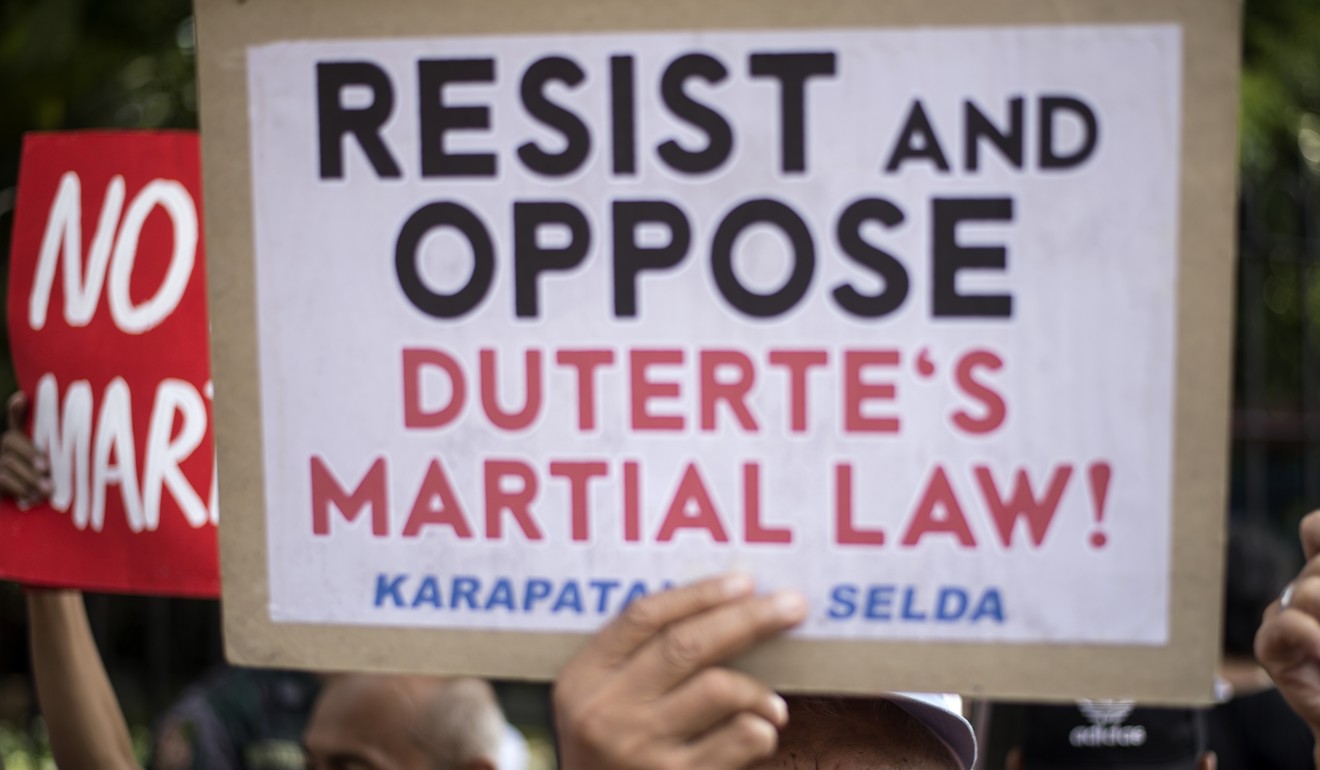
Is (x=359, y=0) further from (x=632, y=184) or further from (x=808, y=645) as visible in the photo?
(x=808, y=645)

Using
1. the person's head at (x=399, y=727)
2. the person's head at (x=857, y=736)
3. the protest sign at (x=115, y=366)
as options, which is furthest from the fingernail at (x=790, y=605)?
the person's head at (x=399, y=727)

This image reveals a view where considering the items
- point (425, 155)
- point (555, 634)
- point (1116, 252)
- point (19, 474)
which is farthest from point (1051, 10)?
point (19, 474)

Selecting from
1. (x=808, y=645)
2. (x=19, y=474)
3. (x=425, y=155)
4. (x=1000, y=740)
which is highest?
(x=425, y=155)

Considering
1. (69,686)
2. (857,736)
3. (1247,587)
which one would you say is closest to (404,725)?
(69,686)

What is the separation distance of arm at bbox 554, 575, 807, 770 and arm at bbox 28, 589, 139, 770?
1198 millimetres

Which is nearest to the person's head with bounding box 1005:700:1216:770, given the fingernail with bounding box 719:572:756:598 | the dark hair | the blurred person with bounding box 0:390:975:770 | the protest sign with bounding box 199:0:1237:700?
the dark hair

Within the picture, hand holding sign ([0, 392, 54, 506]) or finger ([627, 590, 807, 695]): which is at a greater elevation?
hand holding sign ([0, 392, 54, 506])

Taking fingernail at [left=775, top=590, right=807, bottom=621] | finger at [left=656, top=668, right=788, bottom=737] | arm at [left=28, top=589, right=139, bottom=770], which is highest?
fingernail at [left=775, top=590, right=807, bottom=621]

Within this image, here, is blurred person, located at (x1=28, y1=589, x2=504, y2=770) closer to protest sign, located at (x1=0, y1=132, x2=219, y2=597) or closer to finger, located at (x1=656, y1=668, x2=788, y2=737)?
protest sign, located at (x1=0, y1=132, x2=219, y2=597)

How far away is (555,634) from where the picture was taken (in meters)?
1.37

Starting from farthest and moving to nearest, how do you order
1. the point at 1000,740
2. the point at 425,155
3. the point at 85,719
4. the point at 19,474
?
1. the point at 1000,740
2. the point at 85,719
3. the point at 19,474
4. the point at 425,155

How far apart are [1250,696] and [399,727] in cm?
226

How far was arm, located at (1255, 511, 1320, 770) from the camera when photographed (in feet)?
4.54

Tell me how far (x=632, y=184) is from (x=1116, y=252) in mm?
488
